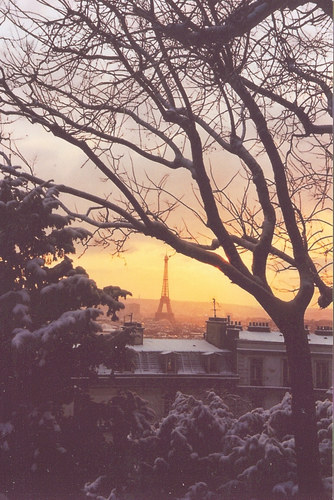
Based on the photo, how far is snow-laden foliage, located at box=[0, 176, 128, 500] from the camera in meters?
4.39

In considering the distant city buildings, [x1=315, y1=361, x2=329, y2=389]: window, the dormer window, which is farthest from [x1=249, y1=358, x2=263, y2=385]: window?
the dormer window

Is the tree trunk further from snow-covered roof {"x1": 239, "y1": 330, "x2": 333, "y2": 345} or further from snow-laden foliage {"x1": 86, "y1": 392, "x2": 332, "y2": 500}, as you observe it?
snow-covered roof {"x1": 239, "y1": 330, "x2": 333, "y2": 345}

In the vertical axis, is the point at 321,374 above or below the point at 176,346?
below

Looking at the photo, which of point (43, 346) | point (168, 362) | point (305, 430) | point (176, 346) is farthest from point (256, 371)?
point (43, 346)

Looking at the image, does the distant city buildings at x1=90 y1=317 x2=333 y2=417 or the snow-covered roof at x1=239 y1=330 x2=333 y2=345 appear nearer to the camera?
the distant city buildings at x1=90 y1=317 x2=333 y2=417

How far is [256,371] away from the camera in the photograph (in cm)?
1786

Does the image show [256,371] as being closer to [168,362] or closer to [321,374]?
[321,374]

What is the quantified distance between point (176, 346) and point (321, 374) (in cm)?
482

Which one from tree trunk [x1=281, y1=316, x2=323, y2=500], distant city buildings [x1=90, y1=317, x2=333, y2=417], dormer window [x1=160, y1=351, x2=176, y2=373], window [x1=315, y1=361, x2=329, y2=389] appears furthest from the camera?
dormer window [x1=160, y1=351, x2=176, y2=373]

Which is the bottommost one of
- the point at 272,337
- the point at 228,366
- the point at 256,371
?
the point at 256,371

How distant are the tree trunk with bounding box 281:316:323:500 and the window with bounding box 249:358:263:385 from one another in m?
13.4

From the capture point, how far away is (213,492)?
4941 mm

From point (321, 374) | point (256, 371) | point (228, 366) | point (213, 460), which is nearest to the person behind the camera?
point (213, 460)

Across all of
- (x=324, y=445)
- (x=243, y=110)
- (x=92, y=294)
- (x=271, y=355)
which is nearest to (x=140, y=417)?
(x=92, y=294)
